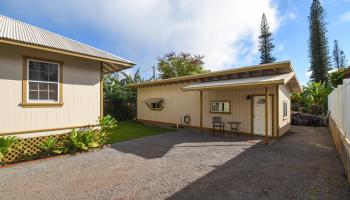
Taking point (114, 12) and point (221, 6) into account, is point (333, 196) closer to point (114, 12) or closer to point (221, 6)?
point (221, 6)

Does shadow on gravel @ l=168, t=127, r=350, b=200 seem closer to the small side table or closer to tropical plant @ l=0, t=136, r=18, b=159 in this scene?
the small side table

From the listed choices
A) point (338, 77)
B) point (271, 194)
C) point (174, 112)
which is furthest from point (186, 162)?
point (338, 77)

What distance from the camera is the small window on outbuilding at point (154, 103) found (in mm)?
14661

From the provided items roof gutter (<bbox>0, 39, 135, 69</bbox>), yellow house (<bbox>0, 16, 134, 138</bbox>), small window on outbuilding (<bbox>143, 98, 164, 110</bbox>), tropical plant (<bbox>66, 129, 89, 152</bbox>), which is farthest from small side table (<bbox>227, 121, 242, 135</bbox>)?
tropical plant (<bbox>66, 129, 89, 152</bbox>)

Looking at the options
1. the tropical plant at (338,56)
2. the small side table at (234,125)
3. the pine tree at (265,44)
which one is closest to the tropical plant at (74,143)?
the small side table at (234,125)

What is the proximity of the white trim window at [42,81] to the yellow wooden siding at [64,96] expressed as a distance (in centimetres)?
24

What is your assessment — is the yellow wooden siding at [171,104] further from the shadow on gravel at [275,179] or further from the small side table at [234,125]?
the shadow on gravel at [275,179]

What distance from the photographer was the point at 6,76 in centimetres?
570

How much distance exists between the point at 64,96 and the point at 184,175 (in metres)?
5.19

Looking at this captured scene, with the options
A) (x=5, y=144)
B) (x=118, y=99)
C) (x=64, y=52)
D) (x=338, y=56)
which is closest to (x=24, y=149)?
(x=5, y=144)

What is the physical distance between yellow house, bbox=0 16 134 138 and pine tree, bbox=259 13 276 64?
106 feet

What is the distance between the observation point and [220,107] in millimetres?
11234

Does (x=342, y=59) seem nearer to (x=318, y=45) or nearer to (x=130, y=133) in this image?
(x=318, y=45)

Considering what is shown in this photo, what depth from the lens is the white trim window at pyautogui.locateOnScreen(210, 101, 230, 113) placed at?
11.0 metres
